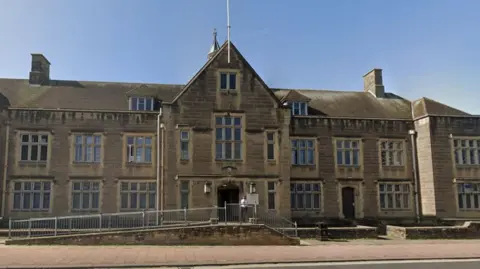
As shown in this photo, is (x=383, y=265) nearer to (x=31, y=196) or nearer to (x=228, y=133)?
(x=228, y=133)

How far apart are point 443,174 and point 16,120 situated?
2718cm

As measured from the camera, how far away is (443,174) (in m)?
28.7

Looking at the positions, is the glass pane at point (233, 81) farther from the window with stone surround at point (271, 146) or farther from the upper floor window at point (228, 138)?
the window with stone surround at point (271, 146)

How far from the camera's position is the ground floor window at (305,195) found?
93.7 feet

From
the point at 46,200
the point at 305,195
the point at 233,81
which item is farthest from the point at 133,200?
the point at 305,195

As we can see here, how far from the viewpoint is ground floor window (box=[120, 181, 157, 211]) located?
26891 millimetres

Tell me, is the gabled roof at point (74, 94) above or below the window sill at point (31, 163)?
above

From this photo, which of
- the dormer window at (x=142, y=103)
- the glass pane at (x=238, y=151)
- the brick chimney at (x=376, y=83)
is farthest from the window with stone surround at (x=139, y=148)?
the brick chimney at (x=376, y=83)

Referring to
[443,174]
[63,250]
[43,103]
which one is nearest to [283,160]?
[443,174]

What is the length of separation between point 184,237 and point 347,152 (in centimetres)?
1411

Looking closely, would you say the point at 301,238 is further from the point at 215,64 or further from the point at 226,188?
the point at 215,64

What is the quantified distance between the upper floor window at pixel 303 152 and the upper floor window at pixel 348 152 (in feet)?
5.83

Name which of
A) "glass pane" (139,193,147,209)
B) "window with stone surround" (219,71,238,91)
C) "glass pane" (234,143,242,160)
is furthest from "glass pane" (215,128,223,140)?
"glass pane" (139,193,147,209)

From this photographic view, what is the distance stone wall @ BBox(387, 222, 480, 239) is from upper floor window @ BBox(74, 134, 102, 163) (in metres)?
18.4
